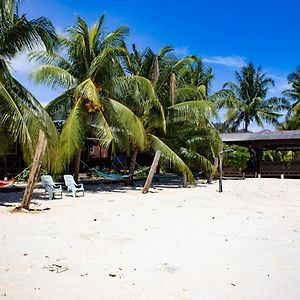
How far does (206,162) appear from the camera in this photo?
20.6 meters

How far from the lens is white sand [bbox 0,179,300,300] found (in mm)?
4250

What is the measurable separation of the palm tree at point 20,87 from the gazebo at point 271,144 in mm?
18672

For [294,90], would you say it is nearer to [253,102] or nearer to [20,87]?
[253,102]

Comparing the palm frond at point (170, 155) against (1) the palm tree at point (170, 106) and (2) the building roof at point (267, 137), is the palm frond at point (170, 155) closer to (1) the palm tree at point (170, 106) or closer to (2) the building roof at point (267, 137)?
(1) the palm tree at point (170, 106)

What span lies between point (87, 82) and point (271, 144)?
1720cm

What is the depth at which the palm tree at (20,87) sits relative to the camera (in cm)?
1023

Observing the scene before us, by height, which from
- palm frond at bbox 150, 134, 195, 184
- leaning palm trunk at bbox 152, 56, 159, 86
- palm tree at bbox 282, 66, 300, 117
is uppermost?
palm tree at bbox 282, 66, 300, 117

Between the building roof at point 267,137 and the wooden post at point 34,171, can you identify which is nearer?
the wooden post at point 34,171

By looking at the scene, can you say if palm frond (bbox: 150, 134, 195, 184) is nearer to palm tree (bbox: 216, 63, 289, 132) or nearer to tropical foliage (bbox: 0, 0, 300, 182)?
tropical foliage (bbox: 0, 0, 300, 182)

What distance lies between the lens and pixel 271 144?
27.2 metres

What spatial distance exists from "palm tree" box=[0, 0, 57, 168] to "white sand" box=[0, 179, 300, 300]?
7.40 ft

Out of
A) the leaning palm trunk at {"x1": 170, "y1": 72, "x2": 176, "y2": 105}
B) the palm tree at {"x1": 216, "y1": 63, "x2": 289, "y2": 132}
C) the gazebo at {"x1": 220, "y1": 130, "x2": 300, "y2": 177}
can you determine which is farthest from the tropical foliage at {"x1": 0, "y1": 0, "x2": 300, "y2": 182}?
the palm tree at {"x1": 216, "y1": 63, "x2": 289, "y2": 132}

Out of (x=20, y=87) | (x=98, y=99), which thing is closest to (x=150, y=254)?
(x=20, y=87)

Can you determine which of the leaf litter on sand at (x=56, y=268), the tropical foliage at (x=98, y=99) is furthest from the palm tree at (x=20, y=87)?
the leaf litter on sand at (x=56, y=268)
